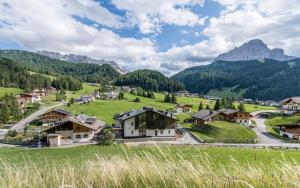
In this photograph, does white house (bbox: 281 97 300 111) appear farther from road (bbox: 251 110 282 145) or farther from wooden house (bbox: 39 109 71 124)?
wooden house (bbox: 39 109 71 124)

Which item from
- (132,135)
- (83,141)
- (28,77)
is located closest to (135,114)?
(132,135)

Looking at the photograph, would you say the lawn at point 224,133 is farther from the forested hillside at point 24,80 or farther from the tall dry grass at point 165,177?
the forested hillside at point 24,80

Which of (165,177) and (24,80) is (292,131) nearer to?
(165,177)

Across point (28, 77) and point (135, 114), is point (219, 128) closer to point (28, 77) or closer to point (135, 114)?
point (135, 114)

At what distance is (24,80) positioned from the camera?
164500 mm

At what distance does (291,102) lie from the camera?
125875 mm

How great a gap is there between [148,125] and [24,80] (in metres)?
127

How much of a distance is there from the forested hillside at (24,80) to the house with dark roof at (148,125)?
10327cm

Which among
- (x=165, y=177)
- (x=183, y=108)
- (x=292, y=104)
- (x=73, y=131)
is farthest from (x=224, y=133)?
(x=292, y=104)

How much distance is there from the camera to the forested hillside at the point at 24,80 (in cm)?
16043

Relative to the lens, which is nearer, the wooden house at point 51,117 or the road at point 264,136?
the road at point 264,136

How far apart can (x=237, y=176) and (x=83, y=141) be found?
61.8 m

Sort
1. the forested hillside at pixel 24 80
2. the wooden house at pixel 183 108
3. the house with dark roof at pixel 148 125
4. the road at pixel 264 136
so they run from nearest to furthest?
the road at pixel 264 136 → the house with dark roof at pixel 148 125 → the wooden house at pixel 183 108 → the forested hillside at pixel 24 80

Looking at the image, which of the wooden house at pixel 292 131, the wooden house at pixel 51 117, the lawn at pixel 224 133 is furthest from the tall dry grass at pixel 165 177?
the wooden house at pixel 51 117
